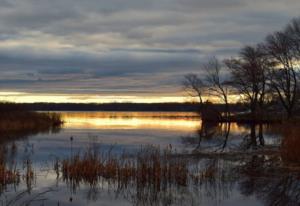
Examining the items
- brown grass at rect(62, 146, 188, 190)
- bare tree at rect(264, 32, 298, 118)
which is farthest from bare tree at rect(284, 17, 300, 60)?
brown grass at rect(62, 146, 188, 190)

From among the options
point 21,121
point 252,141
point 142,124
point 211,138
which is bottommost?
point 211,138

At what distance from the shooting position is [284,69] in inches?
2387

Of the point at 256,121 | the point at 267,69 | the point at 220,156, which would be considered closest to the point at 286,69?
the point at 267,69

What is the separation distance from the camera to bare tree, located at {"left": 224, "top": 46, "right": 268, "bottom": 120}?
66938 mm

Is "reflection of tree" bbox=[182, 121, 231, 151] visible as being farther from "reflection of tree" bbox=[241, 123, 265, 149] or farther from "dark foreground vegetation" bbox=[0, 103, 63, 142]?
"dark foreground vegetation" bbox=[0, 103, 63, 142]

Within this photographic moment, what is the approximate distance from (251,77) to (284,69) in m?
8.22

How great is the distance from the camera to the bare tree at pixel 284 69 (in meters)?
59.3

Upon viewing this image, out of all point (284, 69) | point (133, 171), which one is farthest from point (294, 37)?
point (133, 171)

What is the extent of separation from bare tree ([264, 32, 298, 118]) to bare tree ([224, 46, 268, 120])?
3.05 meters

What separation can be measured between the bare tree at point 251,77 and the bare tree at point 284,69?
9.99 feet

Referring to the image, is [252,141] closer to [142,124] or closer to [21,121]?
[21,121]

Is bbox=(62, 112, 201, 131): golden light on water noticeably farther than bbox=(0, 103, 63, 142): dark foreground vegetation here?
Yes

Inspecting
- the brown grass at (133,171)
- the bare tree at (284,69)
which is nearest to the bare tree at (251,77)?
the bare tree at (284,69)

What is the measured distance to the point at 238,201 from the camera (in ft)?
45.5
